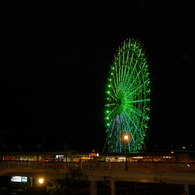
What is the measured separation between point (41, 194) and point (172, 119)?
91.5 m

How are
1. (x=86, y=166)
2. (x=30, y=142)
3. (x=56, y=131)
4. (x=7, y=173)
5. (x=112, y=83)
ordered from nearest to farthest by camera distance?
(x=86, y=166) < (x=7, y=173) < (x=112, y=83) < (x=30, y=142) < (x=56, y=131)

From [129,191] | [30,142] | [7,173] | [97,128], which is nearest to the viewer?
[7,173]

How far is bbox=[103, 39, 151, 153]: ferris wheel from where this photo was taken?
44.0m

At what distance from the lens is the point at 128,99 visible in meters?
46.0

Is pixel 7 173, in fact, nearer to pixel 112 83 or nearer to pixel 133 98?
pixel 133 98

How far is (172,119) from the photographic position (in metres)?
122

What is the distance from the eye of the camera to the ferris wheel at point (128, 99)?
→ 4403cm

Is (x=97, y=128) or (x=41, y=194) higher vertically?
(x=97, y=128)

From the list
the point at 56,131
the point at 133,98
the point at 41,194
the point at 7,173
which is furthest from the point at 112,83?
the point at 56,131

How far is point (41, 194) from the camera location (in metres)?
34.7

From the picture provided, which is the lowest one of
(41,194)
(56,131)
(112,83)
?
(41,194)

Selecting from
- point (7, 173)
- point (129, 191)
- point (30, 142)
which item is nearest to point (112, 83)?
point (129, 191)

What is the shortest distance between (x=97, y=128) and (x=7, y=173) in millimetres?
109698

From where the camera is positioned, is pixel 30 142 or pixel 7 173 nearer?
pixel 7 173
